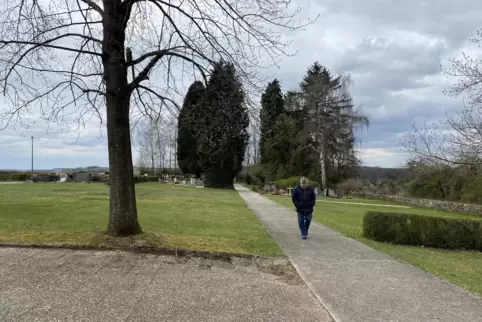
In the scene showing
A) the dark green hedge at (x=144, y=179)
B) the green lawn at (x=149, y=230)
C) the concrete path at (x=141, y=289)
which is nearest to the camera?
the concrete path at (x=141, y=289)

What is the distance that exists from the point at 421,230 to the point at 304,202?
3.92 meters

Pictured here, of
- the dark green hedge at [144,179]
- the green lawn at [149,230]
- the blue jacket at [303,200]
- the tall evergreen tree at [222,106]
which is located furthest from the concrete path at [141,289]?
the dark green hedge at [144,179]

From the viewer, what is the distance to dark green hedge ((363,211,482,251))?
1237 centimetres

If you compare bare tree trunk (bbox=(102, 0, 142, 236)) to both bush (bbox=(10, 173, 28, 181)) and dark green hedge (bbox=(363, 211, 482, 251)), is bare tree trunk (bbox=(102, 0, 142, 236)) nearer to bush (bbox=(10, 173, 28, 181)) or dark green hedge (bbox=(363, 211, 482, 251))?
dark green hedge (bbox=(363, 211, 482, 251))

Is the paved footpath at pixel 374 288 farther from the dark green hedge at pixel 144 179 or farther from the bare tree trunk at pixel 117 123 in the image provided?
the dark green hedge at pixel 144 179

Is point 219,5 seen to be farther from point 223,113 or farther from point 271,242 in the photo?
point 271,242

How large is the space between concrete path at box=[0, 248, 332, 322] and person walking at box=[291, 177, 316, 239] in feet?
11.8

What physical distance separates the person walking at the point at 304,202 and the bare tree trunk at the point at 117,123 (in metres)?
4.44

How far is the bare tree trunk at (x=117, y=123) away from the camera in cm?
841

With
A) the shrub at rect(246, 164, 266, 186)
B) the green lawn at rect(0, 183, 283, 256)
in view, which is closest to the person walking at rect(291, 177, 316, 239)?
the green lawn at rect(0, 183, 283, 256)

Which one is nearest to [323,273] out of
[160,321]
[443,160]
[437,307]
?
[437,307]

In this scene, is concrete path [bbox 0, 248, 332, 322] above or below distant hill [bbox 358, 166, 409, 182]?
below

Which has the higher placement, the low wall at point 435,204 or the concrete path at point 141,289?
the concrete path at point 141,289

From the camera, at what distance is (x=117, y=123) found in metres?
8.40
